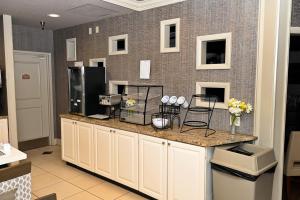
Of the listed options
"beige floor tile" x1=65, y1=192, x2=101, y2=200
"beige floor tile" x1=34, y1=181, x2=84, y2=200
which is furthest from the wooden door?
"beige floor tile" x1=65, y1=192, x2=101, y2=200

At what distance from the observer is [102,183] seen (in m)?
3.41

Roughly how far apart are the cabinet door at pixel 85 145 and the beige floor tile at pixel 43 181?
43 centimetres

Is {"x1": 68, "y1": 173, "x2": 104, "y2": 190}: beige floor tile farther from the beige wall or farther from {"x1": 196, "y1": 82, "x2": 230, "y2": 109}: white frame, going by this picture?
{"x1": 196, "y1": 82, "x2": 230, "y2": 109}: white frame

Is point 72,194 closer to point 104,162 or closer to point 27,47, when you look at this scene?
point 104,162

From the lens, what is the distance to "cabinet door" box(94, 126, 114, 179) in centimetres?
327

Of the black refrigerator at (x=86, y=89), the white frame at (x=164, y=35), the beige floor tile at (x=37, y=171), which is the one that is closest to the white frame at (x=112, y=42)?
the black refrigerator at (x=86, y=89)

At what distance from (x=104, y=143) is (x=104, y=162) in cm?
28

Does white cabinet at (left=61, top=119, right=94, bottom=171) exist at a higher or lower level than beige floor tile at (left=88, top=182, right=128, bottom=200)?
higher

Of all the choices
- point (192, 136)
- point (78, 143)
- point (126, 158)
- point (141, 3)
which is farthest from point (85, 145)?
point (141, 3)

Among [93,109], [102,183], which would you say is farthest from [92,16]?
[102,183]

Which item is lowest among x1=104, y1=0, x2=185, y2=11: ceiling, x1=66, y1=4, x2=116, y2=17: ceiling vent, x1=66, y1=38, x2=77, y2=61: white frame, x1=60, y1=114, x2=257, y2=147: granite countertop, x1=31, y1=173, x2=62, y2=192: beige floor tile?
x1=31, y1=173, x2=62, y2=192: beige floor tile

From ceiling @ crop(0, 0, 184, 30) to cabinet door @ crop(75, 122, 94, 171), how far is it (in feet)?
5.73

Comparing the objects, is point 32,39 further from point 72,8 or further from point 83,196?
point 83,196

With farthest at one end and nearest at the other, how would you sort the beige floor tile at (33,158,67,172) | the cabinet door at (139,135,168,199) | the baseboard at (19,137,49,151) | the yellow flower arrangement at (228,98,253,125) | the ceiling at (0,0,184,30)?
the baseboard at (19,137,49,151), the beige floor tile at (33,158,67,172), the ceiling at (0,0,184,30), the cabinet door at (139,135,168,199), the yellow flower arrangement at (228,98,253,125)
